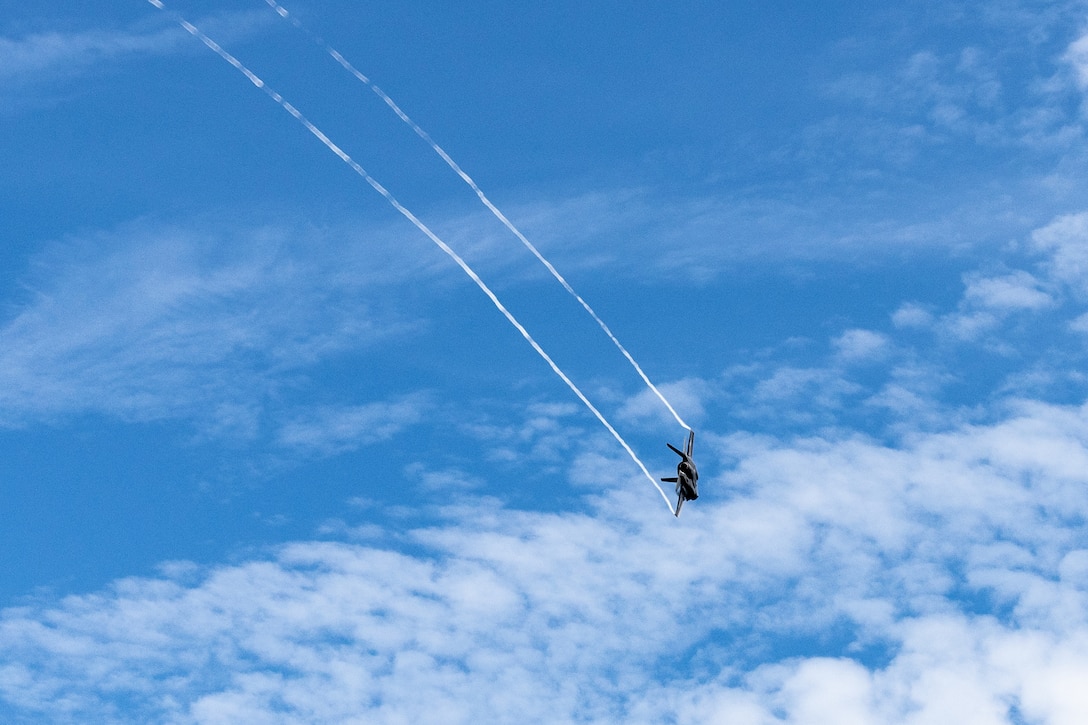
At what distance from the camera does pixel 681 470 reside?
12188 cm

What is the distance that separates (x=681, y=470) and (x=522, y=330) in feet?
65.5

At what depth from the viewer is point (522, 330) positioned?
105125 mm

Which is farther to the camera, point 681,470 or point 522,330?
point 681,470
